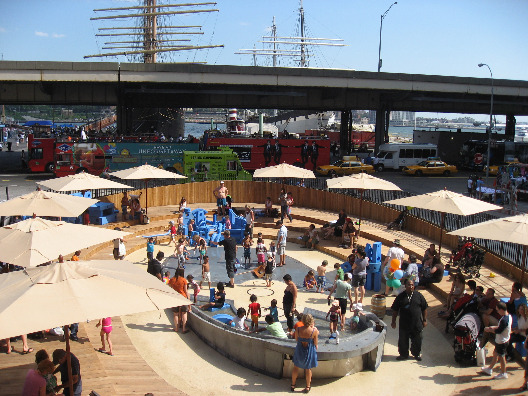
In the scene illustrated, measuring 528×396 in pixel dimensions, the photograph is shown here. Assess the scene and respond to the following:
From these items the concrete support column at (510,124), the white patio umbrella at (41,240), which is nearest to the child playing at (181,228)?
the white patio umbrella at (41,240)

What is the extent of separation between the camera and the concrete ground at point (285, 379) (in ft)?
31.2

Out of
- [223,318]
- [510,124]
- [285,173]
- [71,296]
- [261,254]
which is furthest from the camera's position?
[510,124]

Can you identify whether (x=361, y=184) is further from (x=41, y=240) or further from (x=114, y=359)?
(x=41, y=240)

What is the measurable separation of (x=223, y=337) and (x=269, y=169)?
13750 millimetres

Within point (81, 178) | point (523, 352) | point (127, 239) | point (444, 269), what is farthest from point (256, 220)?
point (523, 352)

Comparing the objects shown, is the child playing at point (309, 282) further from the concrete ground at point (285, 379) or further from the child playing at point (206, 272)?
the concrete ground at point (285, 379)

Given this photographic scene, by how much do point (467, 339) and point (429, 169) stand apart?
34.7 metres

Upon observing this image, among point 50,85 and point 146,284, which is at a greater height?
point 50,85

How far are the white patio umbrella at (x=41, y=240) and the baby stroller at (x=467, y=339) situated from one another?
7.22 metres

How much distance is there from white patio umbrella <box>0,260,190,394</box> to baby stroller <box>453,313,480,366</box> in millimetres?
6056

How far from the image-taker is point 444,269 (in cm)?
1492

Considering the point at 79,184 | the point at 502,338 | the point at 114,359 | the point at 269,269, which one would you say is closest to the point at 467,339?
the point at 502,338

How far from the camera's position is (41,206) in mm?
14109

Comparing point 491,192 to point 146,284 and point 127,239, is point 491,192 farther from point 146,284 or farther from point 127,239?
point 146,284
